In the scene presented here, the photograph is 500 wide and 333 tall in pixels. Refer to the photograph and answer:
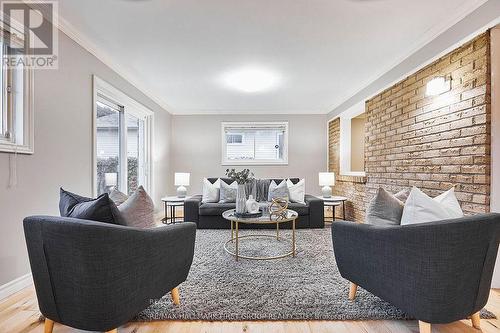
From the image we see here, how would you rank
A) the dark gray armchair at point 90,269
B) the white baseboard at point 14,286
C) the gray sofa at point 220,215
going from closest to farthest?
1. the dark gray armchair at point 90,269
2. the white baseboard at point 14,286
3. the gray sofa at point 220,215

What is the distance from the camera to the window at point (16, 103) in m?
2.00

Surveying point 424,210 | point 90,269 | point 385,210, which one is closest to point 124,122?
point 90,269

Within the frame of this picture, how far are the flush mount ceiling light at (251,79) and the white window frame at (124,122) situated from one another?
1500mm

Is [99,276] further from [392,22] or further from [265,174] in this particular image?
[265,174]

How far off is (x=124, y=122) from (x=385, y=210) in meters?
3.70

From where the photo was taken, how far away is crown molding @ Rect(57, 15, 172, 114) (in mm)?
2408

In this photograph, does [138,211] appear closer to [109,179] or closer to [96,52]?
[109,179]

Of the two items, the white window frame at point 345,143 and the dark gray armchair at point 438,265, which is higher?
the white window frame at point 345,143

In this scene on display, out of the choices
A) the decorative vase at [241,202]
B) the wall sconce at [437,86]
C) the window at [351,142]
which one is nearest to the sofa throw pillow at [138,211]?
the decorative vase at [241,202]

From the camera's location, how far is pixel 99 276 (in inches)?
47.6

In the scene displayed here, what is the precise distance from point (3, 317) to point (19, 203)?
0.81m

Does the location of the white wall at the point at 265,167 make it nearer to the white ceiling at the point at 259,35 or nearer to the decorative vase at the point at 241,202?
the white ceiling at the point at 259,35

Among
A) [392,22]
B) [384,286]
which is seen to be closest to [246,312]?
[384,286]

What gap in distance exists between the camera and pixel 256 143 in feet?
19.8
